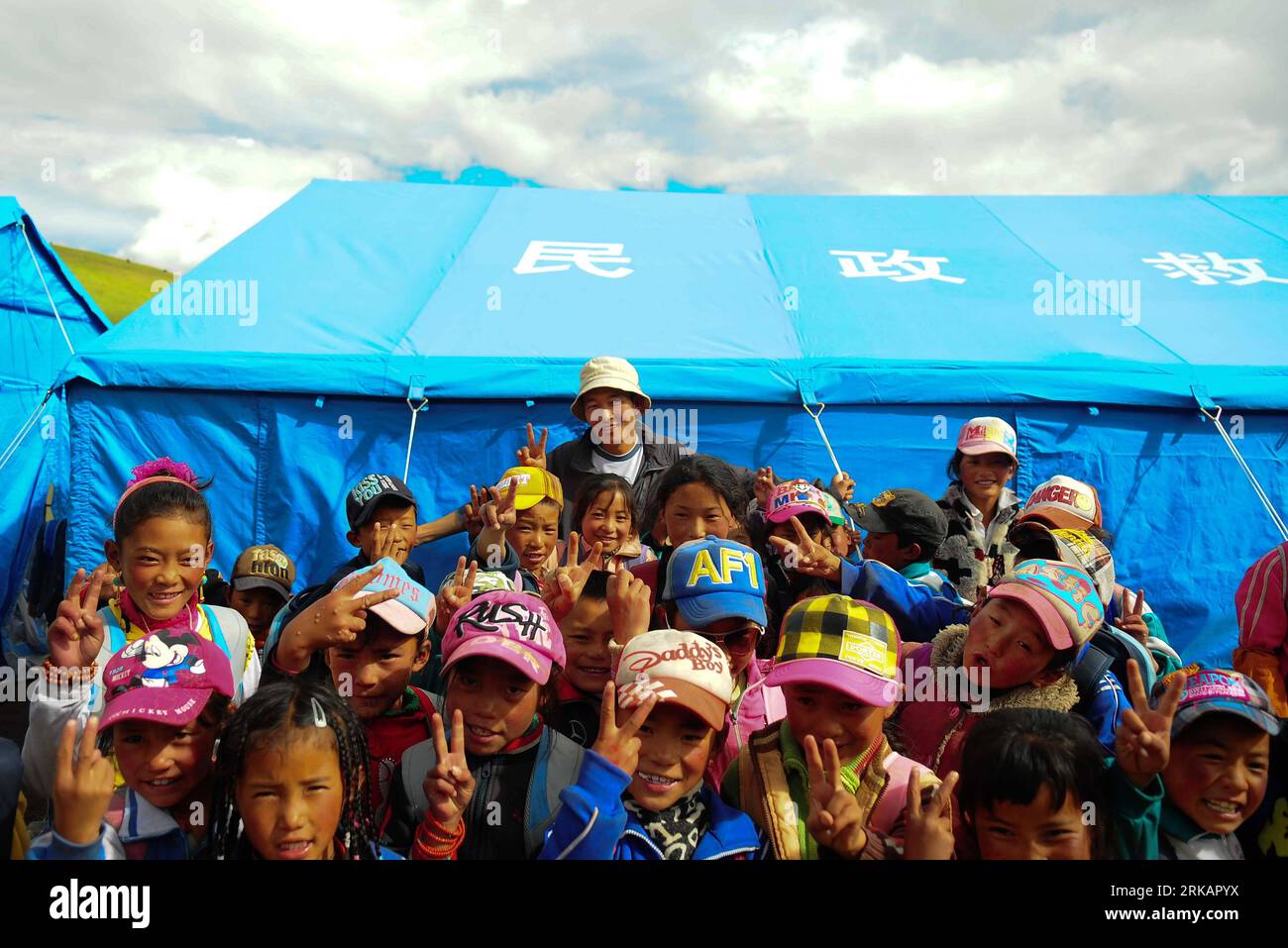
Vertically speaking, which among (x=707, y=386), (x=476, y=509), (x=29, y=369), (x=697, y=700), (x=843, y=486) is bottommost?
(x=697, y=700)

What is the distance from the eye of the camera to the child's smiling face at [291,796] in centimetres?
146

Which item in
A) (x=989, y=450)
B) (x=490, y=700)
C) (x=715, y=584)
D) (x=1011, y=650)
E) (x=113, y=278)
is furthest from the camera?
(x=113, y=278)

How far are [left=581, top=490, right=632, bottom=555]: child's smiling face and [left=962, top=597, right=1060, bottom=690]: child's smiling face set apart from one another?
1266 mm

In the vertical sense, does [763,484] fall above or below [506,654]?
above

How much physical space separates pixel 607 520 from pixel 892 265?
10.6 feet

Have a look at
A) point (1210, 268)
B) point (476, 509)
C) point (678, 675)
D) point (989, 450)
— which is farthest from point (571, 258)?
point (678, 675)

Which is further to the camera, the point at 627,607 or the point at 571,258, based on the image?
the point at 571,258

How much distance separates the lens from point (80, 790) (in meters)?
1.38

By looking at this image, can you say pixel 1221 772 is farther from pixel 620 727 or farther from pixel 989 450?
pixel 989 450

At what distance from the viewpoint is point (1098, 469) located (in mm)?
4508

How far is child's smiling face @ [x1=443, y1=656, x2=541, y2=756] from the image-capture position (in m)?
1.78

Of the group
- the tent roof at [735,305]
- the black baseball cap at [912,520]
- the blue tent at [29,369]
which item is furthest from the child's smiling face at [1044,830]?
the blue tent at [29,369]

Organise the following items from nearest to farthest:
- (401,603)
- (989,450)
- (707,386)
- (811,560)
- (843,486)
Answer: (401,603), (811,560), (989,450), (843,486), (707,386)

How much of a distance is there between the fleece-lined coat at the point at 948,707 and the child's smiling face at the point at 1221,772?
25 centimetres
